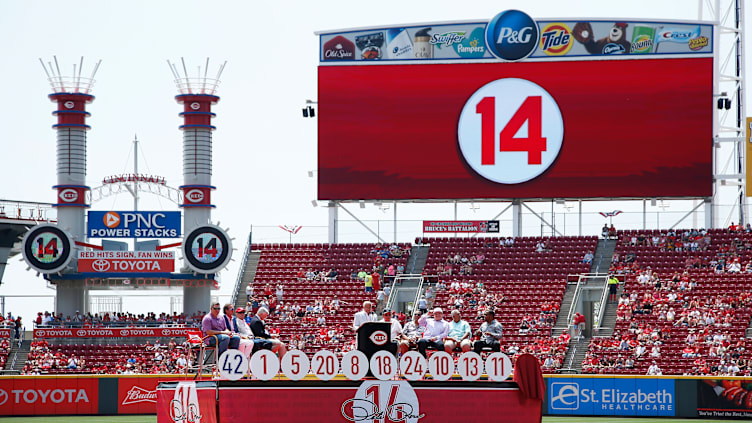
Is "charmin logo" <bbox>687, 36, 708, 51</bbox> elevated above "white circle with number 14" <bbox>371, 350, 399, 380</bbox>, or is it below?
above

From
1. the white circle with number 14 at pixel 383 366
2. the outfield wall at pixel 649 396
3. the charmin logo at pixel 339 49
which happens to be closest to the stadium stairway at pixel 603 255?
the outfield wall at pixel 649 396

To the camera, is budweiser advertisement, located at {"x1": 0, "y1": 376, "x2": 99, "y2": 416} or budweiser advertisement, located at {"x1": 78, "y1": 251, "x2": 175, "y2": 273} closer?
budweiser advertisement, located at {"x1": 0, "y1": 376, "x2": 99, "y2": 416}

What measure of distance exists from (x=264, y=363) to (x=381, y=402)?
75.5 inches

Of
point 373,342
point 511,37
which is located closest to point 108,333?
point 511,37

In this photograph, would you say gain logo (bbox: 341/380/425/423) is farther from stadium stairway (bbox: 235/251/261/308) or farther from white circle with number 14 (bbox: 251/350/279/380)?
stadium stairway (bbox: 235/251/261/308)

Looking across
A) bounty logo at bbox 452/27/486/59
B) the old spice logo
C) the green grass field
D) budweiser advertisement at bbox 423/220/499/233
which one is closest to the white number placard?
the green grass field

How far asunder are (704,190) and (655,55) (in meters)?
4.91

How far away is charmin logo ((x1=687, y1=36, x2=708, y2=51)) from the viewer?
3769 cm

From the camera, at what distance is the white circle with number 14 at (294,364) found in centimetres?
1678

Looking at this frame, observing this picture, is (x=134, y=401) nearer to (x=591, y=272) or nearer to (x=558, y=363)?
(x=558, y=363)

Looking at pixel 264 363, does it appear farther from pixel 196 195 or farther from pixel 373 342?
pixel 196 195

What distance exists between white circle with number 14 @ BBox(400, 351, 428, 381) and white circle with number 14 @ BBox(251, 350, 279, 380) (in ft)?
6.44

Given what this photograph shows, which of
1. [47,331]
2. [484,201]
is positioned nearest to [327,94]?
[484,201]

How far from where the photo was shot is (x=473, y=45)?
3859cm
